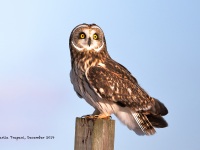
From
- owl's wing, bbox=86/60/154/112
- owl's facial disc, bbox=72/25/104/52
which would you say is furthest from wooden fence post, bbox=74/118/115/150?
owl's facial disc, bbox=72/25/104/52

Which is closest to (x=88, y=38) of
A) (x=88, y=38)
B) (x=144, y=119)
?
(x=88, y=38)

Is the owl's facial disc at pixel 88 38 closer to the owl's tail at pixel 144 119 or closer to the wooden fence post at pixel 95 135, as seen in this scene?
the owl's tail at pixel 144 119

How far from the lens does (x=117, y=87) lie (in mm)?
6566

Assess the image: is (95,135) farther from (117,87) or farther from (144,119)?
(117,87)

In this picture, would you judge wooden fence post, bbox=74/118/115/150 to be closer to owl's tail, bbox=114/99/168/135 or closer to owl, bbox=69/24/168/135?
owl, bbox=69/24/168/135

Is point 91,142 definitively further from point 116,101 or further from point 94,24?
point 94,24

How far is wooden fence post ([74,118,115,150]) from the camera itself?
4.35 m

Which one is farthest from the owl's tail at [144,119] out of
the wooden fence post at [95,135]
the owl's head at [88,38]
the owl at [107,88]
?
the wooden fence post at [95,135]

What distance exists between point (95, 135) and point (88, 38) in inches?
111

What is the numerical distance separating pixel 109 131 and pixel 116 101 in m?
1.93

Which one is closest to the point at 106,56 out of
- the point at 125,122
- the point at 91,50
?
the point at 91,50

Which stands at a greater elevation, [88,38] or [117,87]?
[88,38]

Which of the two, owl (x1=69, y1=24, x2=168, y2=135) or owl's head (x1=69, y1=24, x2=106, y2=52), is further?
owl's head (x1=69, y1=24, x2=106, y2=52)

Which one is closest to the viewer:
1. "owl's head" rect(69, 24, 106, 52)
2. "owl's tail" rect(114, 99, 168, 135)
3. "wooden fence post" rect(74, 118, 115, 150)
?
"wooden fence post" rect(74, 118, 115, 150)
